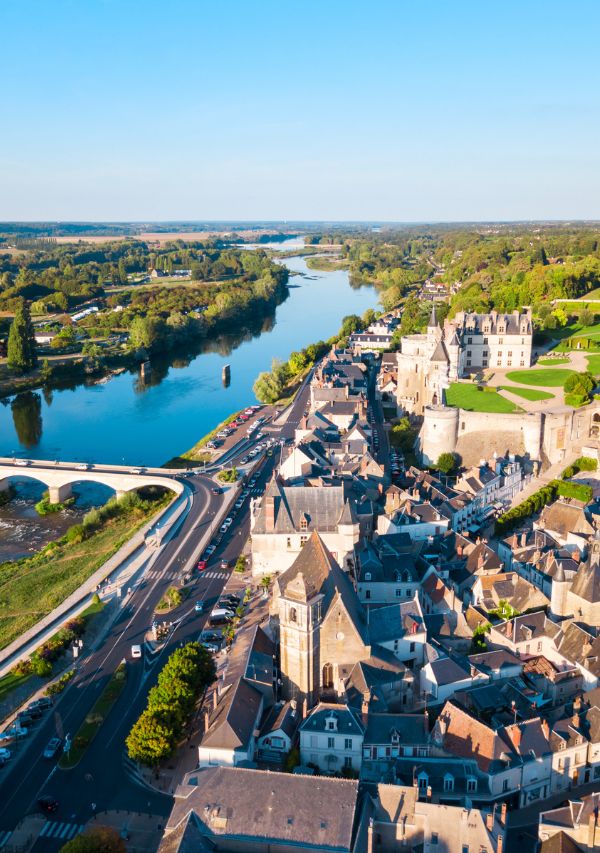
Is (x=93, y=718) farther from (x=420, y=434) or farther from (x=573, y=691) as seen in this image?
(x=420, y=434)

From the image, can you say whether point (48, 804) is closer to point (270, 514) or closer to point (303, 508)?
point (270, 514)

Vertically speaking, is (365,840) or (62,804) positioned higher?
(365,840)

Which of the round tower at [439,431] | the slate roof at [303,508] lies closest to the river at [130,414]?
the slate roof at [303,508]

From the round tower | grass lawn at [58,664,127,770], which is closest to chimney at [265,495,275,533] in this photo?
grass lawn at [58,664,127,770]

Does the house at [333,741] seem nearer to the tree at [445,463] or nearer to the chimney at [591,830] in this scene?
the chimney at [591,830]

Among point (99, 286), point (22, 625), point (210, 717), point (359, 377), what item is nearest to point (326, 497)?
point (210, 717)
